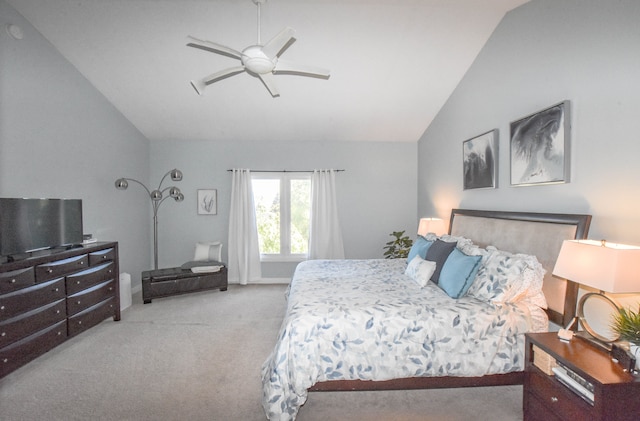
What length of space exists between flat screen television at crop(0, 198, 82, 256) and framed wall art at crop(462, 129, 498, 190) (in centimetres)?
440

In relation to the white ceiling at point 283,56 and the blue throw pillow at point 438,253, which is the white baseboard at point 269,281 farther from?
the blue throw pillow at point 438,253

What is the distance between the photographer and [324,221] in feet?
17.0

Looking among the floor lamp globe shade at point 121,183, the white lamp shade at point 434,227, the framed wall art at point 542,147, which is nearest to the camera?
the framed wall art at point 542,147

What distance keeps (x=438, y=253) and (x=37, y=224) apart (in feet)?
12.3

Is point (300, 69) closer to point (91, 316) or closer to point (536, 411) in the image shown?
point (536, 411)

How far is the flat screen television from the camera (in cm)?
253

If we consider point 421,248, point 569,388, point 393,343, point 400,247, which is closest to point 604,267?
point 569,388

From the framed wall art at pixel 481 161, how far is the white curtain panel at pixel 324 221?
2.18m

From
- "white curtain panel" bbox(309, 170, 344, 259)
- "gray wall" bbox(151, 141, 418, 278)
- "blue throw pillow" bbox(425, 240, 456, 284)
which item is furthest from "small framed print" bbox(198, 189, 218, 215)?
"blue throw pillow" bbox(425, 240, 456, 284)

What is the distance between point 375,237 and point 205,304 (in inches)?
117

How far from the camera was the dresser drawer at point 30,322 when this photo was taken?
7.56ft

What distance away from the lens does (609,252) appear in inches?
59.1

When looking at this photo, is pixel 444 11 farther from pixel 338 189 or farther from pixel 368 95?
pixel 338 189

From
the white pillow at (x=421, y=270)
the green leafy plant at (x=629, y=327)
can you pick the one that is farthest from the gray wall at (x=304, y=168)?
the green leafy plant at (x=629, y=327)
